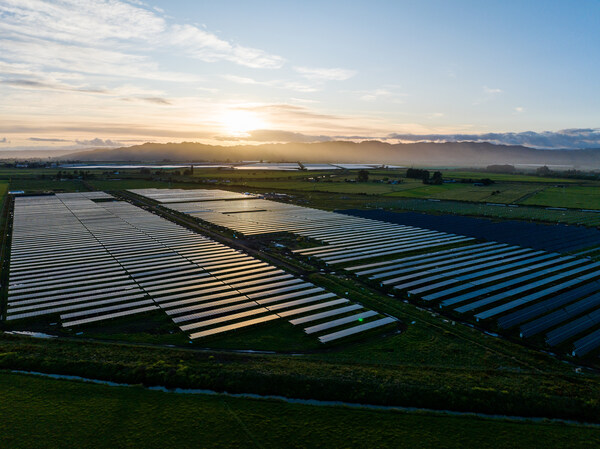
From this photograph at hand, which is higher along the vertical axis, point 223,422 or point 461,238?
point 461,238

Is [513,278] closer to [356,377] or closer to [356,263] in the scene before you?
[356,263]

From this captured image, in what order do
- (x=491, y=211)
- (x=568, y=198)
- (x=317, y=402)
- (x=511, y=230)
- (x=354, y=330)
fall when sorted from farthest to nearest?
1. (x=568, y=198)
2. (x=491, y=211)
3. (x=511, y=230)
4. (x=354, y=330)
5. (x=317, y=402)

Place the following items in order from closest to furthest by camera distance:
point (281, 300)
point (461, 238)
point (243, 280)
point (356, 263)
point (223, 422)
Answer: point (223, 422) < point (281, 300) < point (243, 280) < point (356, 263) < point (461, 238)

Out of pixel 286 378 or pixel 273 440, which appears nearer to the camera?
pixel 273 440

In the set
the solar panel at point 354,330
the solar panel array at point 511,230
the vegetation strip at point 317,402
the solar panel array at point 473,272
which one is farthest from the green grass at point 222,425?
the solar panel array at point 511,230

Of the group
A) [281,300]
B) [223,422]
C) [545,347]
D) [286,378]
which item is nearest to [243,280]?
[281,300]

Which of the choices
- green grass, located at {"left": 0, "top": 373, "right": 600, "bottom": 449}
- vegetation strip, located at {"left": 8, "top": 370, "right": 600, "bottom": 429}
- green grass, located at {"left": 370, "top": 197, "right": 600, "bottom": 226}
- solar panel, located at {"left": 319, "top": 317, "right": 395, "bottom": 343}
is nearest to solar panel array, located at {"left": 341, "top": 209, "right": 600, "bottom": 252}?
green grass, located at {"left": 370, "top": 197, "right": 600, "bottom": 226}

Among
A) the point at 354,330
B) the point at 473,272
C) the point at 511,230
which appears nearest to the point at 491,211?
the point at 511,230

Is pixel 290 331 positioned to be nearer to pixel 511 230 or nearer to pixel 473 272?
pixel 473 272
